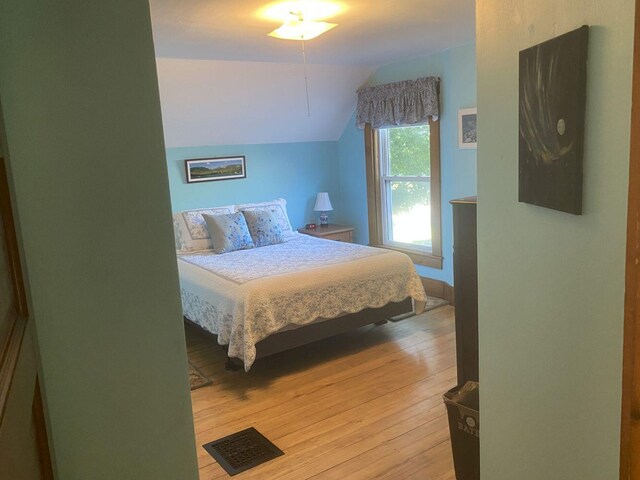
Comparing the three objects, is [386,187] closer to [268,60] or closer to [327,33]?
[268,60]

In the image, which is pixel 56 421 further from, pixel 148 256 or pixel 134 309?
pixel 148 256

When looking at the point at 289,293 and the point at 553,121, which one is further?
the point at 289,293

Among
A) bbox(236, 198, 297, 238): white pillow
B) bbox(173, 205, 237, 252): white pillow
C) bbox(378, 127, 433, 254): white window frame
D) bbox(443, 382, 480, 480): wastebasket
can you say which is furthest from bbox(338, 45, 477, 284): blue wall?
bbox(443, 382, 480, 480): wastebasket

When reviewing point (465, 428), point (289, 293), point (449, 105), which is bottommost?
point (465, 428)

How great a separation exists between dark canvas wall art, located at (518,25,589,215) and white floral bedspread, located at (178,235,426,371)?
8.14 feet

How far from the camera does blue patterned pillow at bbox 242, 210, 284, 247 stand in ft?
16.4

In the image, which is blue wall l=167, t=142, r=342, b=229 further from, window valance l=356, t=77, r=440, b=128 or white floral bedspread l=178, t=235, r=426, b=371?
white floral bedspread l=178, t=235, r=426, b=371

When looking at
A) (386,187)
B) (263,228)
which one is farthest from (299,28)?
(386,187)

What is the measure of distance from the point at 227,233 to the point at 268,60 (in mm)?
1578

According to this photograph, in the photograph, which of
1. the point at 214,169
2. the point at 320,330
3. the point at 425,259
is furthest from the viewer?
the point at 214,169

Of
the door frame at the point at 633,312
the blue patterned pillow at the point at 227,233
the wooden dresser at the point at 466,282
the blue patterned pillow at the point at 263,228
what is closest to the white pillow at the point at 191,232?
the blue patterned pillow at the point at 227,233

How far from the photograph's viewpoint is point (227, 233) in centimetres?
482

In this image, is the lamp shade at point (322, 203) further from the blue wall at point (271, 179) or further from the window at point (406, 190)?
the window at point (406, 190)

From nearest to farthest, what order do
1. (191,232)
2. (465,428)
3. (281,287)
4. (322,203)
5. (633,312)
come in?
(633,312), (465,428), (281,287), (191,232), (322,203)
